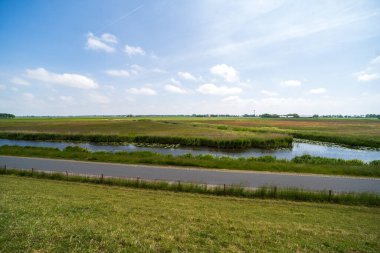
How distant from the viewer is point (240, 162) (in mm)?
22250

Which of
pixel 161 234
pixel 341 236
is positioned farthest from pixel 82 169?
pixel 341 236

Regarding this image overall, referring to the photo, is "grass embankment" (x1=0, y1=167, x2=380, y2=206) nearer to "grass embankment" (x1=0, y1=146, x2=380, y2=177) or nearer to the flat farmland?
"grass embankment" (x1=0, y1=146, x2=380, y2=177)

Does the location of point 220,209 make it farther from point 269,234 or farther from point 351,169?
point 351,169

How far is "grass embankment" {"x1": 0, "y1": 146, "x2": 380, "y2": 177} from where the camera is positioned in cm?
1956

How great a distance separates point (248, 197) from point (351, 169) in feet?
45.4

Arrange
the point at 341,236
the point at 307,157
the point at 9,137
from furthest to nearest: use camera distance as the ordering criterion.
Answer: the point at 9,137, the point at 307,157, the point at 341,236

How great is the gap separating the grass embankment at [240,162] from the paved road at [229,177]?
163 cm

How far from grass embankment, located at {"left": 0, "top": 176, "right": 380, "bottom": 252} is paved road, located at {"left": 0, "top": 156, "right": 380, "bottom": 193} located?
5392 millimetres

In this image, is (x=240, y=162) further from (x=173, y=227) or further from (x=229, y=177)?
(x=173, y=227)

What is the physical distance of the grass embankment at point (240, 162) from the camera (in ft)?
64.2

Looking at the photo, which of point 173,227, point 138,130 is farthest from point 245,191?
point 138,130

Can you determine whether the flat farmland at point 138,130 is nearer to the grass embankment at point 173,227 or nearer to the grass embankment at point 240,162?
the grass embankment at point 240,162

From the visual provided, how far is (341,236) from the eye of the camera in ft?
21.2

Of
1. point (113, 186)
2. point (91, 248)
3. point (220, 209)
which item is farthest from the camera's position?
point (113, 186)
